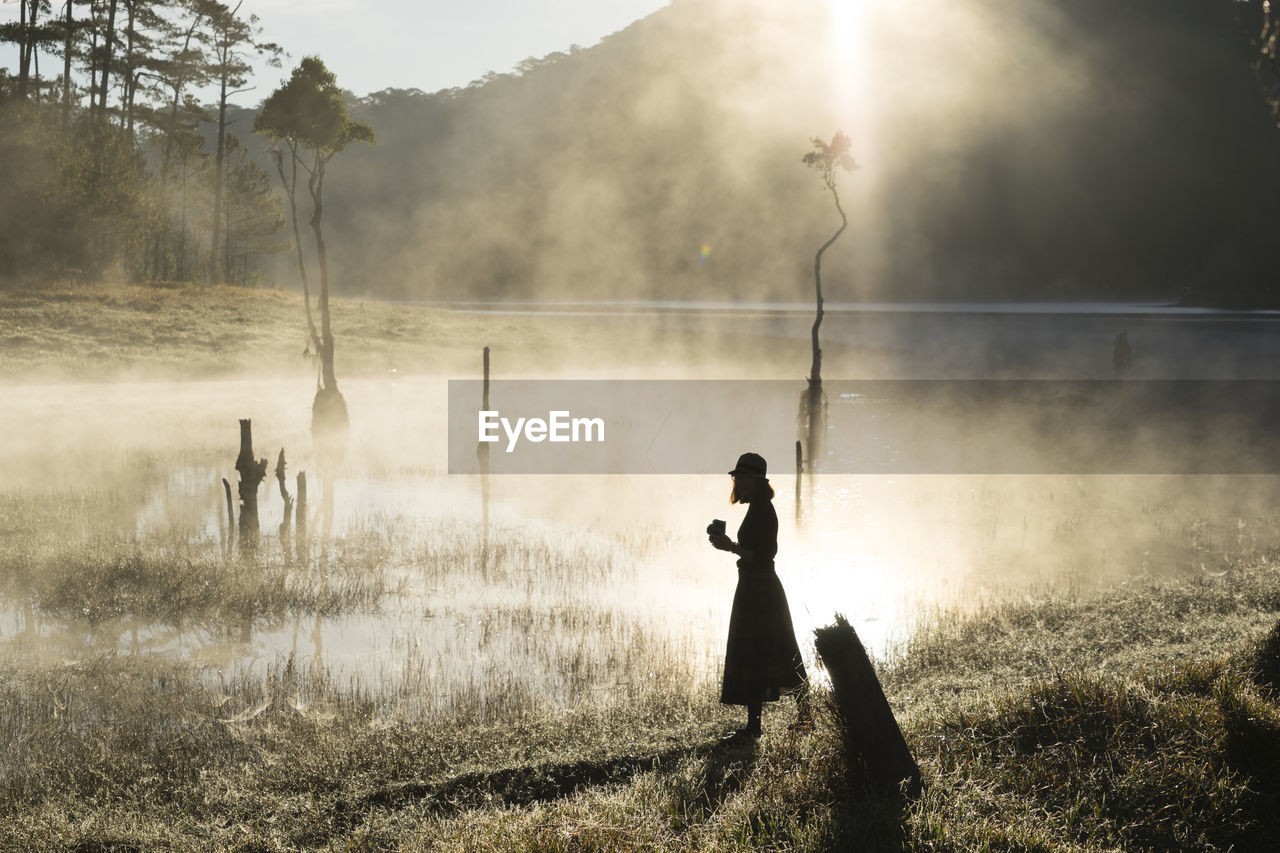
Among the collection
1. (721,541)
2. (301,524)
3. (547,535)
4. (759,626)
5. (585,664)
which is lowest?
(585,664)

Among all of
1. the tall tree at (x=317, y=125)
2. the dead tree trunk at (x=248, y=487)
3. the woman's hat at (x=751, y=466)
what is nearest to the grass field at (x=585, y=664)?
the dead tree trunk at (x=248, y=487)

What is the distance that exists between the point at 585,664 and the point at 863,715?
688cm

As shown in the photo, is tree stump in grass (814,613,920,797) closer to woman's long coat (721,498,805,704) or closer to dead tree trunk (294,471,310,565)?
woman's long coat (721,498,805,704)

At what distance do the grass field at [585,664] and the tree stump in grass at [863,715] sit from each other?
214 mm

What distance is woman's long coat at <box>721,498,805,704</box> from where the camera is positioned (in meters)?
8.73

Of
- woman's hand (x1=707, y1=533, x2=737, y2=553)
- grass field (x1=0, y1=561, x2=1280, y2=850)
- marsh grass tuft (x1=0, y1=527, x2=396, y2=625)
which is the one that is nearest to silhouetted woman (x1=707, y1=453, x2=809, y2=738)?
woman's hand (x1=707, y1=533, x2=737, y2=553)

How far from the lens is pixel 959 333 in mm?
80812

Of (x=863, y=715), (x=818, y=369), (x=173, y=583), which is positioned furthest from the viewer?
(x=818, y=369)

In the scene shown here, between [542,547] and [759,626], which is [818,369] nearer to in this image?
[542,547]

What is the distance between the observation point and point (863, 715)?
7.03 m

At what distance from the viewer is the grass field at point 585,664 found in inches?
276

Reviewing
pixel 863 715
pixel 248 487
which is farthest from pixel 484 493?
pixel 863 715

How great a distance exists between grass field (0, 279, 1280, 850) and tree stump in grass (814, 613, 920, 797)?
214 millimetres

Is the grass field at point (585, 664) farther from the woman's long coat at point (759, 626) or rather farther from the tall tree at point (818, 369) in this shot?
the tall tree at point (818, 369)
